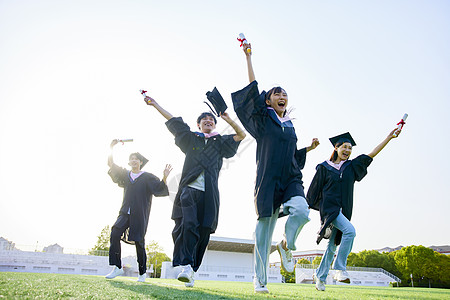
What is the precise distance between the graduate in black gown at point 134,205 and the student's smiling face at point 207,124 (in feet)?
3.64

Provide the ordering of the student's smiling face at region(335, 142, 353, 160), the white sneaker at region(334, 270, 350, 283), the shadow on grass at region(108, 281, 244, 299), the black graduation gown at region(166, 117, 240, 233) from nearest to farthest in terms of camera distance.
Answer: the shadow on grass at region(108, 281, 244, 299) → the white sneaker at region(334, 270, 350, 283) → the black graduation gown at region(166, 117, 240, 233) → the student's smiling face at region(335, 142, 353, 160)

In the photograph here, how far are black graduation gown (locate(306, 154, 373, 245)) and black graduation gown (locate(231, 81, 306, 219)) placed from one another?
1.64m

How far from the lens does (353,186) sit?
18.3ft

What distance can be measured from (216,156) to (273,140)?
1259mm

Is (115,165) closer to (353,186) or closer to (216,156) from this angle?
(216,156)

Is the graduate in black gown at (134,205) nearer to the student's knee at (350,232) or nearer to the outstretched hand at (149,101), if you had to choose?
the outstretched hand at (149,101)

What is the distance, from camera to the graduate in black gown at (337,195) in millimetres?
5234

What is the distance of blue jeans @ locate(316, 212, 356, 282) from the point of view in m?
4.91

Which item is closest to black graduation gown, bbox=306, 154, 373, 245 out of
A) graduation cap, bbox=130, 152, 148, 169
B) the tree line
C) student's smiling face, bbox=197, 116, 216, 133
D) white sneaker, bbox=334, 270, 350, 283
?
white sneaker, bbox=334, 270, 350, 283

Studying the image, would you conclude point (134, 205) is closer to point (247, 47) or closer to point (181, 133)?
point (181, 133)

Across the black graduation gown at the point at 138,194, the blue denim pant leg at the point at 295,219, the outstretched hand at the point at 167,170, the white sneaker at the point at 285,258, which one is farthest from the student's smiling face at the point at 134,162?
the blue denim pant leg at the point at 295,219

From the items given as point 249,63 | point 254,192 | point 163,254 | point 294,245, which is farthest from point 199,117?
point 163,254

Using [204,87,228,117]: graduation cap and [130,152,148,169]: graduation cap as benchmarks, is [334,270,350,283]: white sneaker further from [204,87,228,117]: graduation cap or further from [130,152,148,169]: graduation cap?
[130,152,148,169]: graduation cap

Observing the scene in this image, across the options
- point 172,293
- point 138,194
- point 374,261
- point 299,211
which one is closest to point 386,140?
point 299,211
